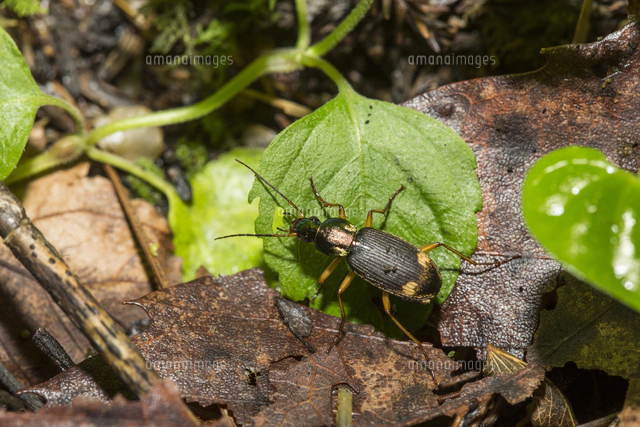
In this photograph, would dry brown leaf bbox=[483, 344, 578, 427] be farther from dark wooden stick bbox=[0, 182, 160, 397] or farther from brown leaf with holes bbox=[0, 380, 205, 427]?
dark wooden stick bbox=[0, 182, 160, 397]

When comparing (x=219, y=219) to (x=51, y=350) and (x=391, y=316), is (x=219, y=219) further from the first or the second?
(x=391, y=316)

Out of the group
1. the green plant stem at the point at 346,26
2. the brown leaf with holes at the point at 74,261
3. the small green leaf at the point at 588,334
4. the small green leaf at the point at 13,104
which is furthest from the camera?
the green plant stem at the point at 346,26

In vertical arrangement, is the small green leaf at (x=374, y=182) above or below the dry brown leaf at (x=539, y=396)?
above

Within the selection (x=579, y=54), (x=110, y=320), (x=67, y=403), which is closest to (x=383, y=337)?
(x=110, y=320)

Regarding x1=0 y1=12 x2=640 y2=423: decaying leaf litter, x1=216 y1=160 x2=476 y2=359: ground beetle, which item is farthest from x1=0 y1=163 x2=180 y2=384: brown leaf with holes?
x1=216 y1=160 x2=476 y2=359: ground beetle

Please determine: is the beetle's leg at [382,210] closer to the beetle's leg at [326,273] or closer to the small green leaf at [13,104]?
the beetle's leg at [326,273]

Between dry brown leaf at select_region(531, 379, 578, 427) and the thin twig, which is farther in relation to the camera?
the thin twig

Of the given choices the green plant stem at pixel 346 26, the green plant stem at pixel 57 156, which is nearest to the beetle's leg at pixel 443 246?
the green plant stem at pixel 346 26
